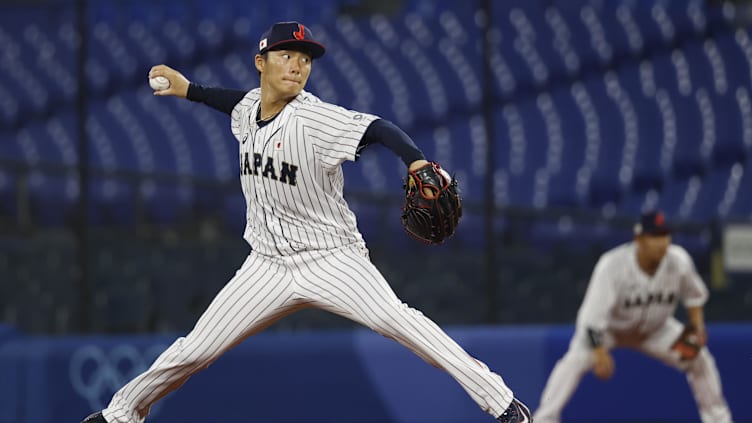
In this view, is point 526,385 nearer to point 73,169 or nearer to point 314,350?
point 314,350

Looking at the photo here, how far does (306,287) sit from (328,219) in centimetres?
23

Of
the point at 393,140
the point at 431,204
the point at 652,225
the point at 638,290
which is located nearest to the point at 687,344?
the point at 638,290

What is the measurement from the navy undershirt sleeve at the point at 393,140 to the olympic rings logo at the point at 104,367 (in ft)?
10.1

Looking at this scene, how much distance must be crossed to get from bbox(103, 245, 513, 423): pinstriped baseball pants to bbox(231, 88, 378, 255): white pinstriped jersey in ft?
0.18

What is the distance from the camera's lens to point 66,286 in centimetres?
665

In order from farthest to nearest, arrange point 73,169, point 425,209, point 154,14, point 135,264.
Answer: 1. point 154,14
2. point 73,169
3. point 135,264
4. point 425,209

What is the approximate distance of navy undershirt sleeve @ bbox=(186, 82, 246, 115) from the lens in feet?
12.7

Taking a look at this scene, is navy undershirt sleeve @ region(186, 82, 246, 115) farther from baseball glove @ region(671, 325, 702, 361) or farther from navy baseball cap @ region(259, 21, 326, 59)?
baseball glove @ region(671, 325, 702, 361)

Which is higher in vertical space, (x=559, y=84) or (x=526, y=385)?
(x=559, y=84)

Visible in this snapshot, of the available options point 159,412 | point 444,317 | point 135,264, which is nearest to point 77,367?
point 159,412

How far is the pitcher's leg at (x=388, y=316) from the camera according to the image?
3.42 metres

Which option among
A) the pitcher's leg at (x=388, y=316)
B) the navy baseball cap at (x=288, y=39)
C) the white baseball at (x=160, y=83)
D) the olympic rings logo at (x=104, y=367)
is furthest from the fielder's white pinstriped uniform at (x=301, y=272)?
the olympic rings logo at (x=104, y=367)

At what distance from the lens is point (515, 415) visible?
3.43 metres

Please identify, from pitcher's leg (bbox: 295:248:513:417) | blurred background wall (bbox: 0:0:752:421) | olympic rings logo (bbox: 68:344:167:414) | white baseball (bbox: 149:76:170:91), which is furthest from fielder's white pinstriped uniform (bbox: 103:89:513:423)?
blurred background wall (bbox: 0:0:752:421)
